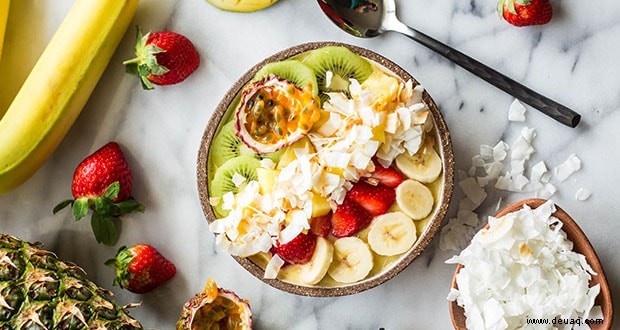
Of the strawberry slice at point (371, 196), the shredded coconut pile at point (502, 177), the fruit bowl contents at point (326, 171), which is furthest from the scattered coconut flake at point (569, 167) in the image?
the strawberry slice at point (371, 196)

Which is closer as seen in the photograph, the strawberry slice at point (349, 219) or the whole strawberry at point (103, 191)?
the strawberry slice at point (349, 219)

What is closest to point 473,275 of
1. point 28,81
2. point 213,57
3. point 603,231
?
point 603,231

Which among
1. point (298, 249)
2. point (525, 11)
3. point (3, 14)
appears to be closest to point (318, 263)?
point (298, 249)

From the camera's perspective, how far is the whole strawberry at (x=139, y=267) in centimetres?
214

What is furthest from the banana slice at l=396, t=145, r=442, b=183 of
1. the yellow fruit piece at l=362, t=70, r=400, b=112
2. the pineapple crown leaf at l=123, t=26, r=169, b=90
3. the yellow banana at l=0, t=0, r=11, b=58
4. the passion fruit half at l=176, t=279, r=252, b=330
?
the yellow banana at l=0, t=0, r=11, b=58

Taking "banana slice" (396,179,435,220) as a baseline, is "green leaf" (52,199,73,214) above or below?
below

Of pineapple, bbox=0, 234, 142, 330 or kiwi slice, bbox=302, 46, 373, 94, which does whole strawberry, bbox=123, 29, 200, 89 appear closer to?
kiwi slice, bbox=302, 46, 373, 94

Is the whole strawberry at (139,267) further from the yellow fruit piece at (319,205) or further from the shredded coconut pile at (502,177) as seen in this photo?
the shredded coconut pile at (502,177)

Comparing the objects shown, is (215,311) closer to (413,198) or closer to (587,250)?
(413,198)

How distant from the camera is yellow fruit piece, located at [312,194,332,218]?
195 cm

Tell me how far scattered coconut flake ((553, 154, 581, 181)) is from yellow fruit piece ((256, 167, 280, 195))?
0.67m

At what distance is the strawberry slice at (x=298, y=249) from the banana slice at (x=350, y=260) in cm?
6

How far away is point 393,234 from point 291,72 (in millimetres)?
433

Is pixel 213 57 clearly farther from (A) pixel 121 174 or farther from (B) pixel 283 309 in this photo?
(B) pixel 283 309
